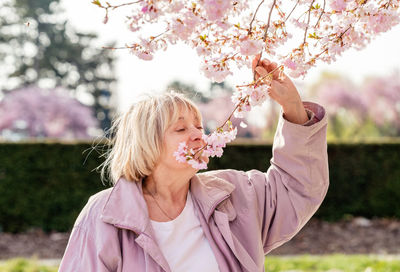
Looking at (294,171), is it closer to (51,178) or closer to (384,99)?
(51,178)

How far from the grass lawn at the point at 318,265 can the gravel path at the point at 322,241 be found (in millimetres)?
1277

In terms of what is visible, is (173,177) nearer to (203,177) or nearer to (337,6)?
(203,177)

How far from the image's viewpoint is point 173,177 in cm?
197

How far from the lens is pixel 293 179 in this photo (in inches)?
76.5

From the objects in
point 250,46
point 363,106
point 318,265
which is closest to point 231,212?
point 250,46

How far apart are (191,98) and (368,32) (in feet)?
2.37

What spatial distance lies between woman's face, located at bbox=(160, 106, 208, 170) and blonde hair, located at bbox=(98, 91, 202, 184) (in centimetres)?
2

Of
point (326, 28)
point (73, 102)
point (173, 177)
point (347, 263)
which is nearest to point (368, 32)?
point (326, 28)

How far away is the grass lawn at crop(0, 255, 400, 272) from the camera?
4058mm

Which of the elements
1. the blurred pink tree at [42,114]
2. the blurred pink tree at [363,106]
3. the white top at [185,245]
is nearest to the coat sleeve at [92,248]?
the white top at [185,245]

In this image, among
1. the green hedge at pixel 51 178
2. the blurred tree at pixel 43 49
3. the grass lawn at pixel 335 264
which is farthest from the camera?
the blurred tree at pixel 43 49

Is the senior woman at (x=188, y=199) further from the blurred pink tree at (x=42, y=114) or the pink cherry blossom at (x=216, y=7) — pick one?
the blurred pink tree at (x=42, y=114)

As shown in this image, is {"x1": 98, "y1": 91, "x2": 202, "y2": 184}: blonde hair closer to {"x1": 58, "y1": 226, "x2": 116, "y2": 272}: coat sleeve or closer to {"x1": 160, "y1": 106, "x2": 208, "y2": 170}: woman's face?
{"x1": 160, "y1": 106, "x2": 208, "y2": 170}: woman's face

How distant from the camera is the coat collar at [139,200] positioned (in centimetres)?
178
